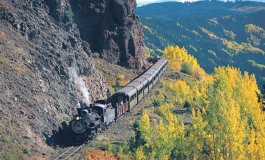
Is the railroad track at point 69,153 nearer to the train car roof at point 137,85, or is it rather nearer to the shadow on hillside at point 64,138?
the shadow on hillside at point 64,138

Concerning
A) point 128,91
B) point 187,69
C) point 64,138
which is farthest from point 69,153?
point 187,69

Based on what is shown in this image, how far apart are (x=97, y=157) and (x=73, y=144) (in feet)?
14.0

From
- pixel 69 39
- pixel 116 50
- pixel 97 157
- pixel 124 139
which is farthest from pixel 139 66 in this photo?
pixel 97 157

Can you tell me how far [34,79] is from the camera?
42969 mm

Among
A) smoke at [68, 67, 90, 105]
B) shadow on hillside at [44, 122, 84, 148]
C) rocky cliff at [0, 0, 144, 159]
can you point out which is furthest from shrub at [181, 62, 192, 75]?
shadow on hillside at [44, 122, 84, 148]

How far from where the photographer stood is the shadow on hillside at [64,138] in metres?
39.0

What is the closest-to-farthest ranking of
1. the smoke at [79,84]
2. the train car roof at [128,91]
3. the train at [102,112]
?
the train at [102,112] < the smoke at [79,84] < the train car roof at [128,91]

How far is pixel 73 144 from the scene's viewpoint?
3969 centimetres

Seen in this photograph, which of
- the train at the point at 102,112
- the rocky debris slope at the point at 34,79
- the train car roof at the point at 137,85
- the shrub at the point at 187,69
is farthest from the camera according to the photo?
the shrub at the point at 187,69

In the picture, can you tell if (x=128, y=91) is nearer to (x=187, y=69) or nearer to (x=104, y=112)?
(x=104, y=112)

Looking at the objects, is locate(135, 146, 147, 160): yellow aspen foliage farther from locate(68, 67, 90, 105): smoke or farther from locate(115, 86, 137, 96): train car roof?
locate(115, 86, 137, 96): train car roof

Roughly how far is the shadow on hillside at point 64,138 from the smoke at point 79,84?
35.2 feet

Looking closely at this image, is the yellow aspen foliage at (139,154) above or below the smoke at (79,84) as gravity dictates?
below

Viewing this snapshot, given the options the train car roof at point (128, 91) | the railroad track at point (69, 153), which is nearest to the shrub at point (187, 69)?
the train car roof at point (128, 91)
